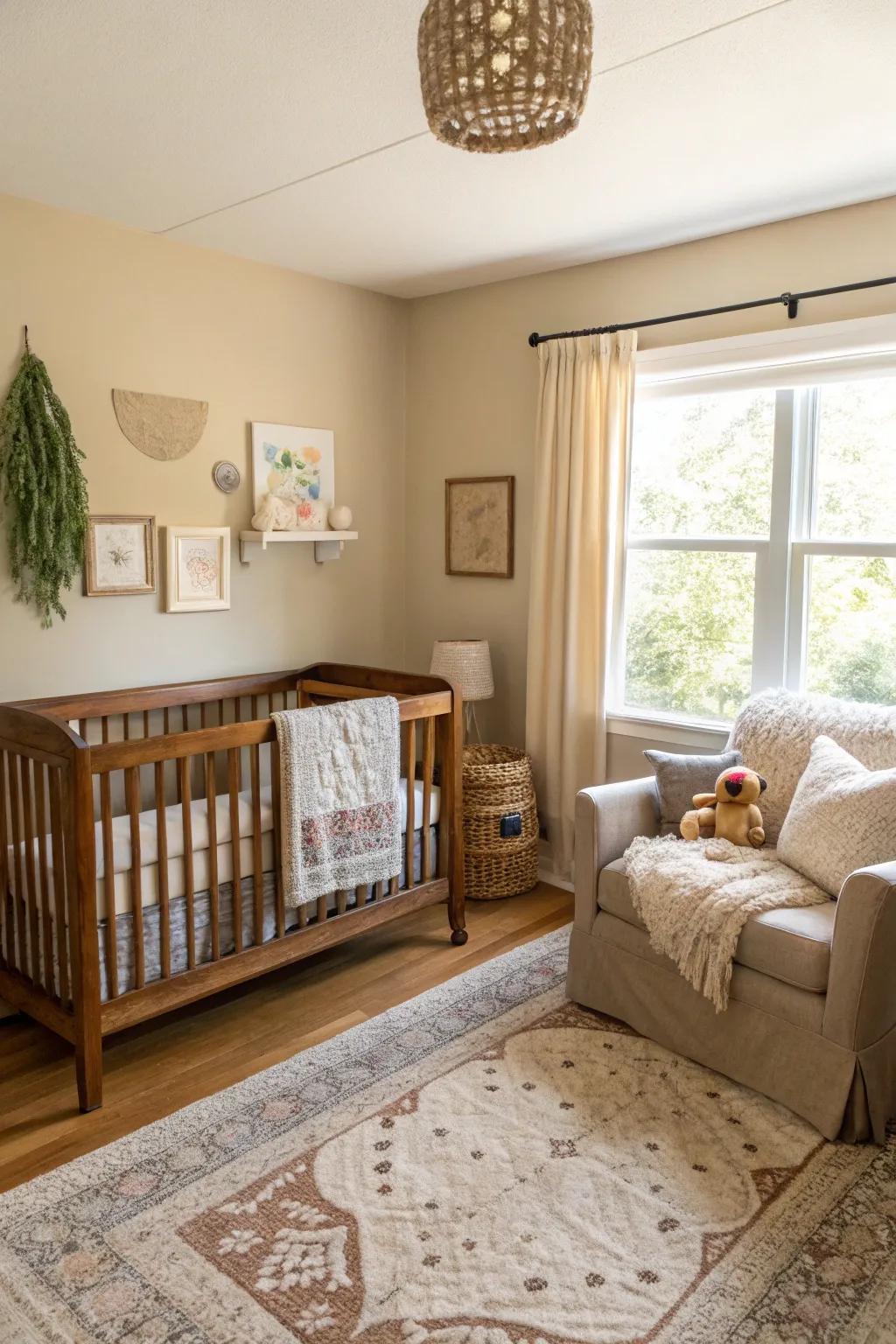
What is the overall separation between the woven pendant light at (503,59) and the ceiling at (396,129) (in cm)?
63

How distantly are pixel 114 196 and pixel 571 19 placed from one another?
2065 millimetres

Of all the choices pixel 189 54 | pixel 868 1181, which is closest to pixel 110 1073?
pixel 868 1181

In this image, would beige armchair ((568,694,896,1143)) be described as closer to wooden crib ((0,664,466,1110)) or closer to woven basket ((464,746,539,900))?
wooden crib ((0,664,466,1110))

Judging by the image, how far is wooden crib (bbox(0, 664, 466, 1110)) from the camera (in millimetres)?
2391

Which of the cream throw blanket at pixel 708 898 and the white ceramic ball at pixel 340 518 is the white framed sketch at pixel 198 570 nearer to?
the white ceramic ball at pixel 340 518

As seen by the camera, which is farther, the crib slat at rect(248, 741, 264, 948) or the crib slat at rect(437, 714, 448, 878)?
the crib slat at rect(437, 714, 448, 878)

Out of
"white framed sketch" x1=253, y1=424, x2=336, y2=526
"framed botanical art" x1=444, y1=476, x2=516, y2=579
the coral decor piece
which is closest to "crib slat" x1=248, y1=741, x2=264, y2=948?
the coral decor piece

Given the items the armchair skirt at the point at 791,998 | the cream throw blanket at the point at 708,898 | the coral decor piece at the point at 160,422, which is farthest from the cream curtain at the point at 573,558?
the coral decor piece at the point at 160,422

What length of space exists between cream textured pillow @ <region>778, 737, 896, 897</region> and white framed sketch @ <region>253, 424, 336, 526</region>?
220 cm

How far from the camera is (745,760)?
305 cm

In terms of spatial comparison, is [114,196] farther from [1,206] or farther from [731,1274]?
[731,1274]

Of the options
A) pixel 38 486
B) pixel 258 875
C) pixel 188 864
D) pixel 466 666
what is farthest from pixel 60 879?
pixel 466 666

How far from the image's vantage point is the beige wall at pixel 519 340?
312cm

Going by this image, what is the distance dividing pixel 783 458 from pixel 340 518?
1709 mm
